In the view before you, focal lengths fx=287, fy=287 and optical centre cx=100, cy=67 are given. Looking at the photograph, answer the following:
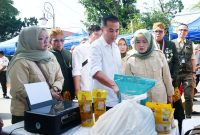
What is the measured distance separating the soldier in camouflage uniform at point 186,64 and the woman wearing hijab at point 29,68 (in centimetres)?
257

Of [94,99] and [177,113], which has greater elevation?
[94,99]

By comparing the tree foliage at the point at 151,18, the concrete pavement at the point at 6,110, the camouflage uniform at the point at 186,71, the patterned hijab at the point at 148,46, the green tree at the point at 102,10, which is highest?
the green tree at the point at 102,10

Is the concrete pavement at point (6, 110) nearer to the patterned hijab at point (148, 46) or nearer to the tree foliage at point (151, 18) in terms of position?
the patterned hijab at point (148, 46)

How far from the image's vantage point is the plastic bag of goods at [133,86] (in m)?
1.73

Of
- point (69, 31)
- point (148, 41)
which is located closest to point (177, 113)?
point (148, 41)

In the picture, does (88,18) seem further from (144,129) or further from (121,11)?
(144,129)

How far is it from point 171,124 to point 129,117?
0.41 meters

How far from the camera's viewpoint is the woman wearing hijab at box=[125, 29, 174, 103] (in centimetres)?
270

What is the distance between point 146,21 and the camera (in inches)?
643

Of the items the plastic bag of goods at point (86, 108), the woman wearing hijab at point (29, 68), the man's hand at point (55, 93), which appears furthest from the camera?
the man's hand at point (55, 93)

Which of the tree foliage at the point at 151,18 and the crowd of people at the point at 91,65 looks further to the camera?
the tree foliage at the point at 151,18

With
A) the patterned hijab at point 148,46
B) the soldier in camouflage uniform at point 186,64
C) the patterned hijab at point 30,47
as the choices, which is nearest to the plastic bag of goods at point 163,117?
the patterned hijab at point 148,46

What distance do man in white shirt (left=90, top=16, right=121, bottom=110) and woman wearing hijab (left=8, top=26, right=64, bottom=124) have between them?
0.36 metres

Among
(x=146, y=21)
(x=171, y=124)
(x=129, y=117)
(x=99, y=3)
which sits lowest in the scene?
(x=171, y=124)
